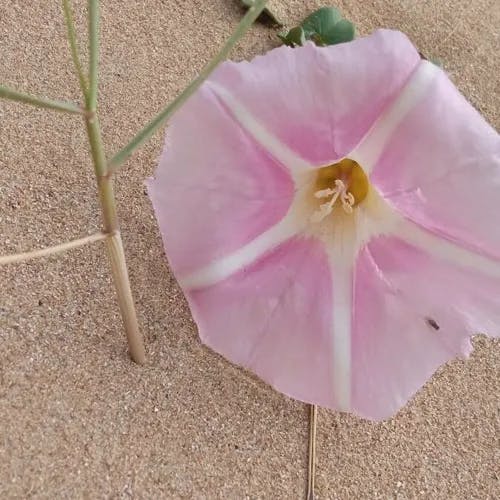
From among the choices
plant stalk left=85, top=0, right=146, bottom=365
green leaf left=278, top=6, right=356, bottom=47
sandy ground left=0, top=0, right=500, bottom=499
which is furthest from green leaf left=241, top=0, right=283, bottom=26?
plant stalk left=85, top=0, right=146, bottom=365

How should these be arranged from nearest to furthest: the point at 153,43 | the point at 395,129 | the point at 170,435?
the point at 395,129, the point at 170,435, the point at 153,43

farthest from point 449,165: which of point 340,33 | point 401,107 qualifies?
point 340,33

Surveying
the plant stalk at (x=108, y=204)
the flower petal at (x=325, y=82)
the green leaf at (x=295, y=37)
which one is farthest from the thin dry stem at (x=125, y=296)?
the green leaf at (x=295, y=37)

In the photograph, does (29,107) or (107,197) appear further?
(29,107)

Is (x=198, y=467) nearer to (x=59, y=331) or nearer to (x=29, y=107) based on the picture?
(x=59, y=331)

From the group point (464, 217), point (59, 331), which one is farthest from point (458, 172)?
point (59, 331)

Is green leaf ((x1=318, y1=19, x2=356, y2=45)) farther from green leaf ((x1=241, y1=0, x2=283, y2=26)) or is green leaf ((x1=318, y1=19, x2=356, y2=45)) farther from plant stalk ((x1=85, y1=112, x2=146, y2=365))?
plant stalk ((x1=85, y1=112, x2=146, y2=365))

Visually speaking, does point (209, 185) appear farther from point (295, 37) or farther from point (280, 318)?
point (295, 37)

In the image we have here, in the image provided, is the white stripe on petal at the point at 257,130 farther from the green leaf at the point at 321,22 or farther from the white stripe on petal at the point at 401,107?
the green leaf at the point at 321,22
